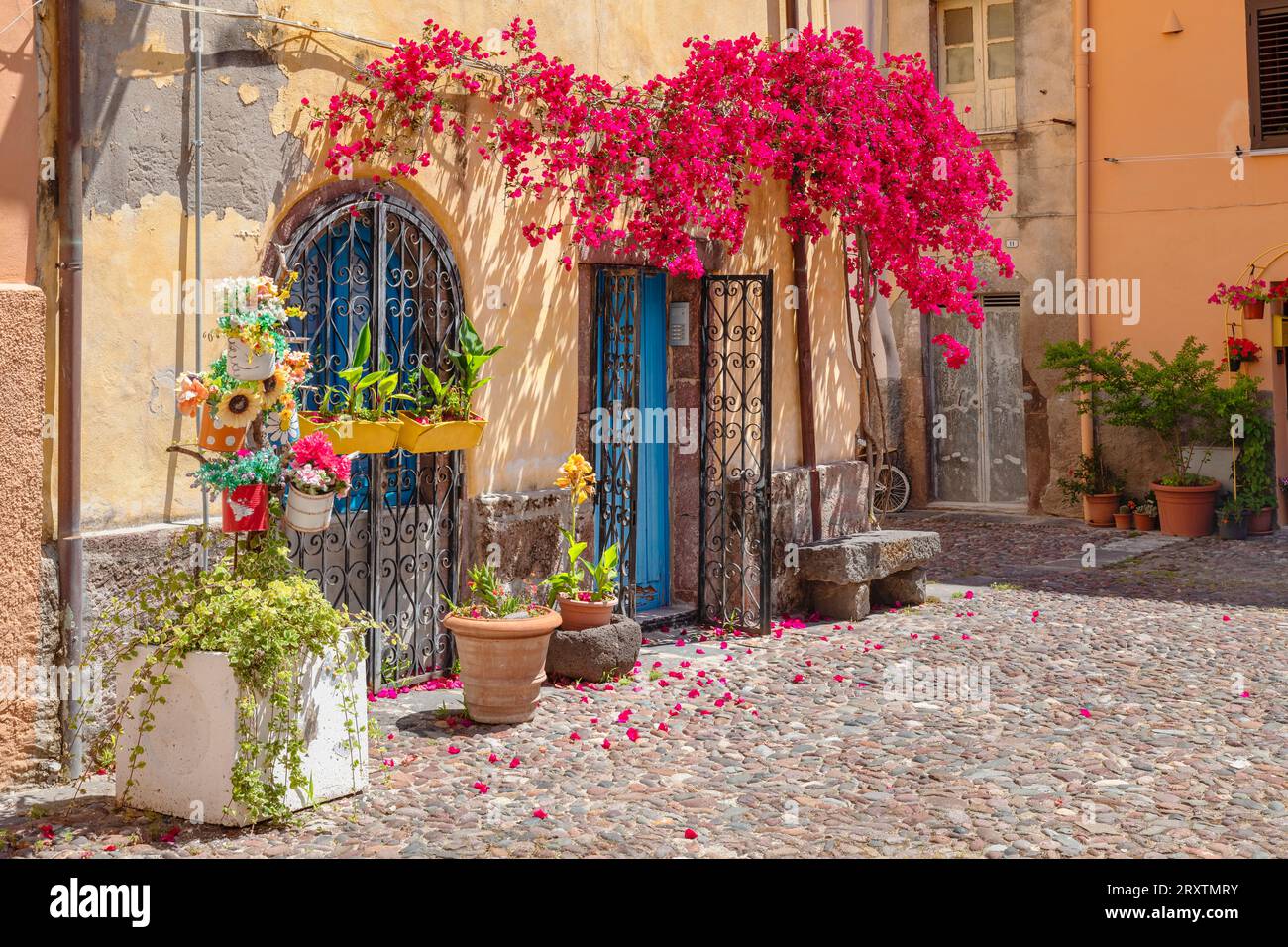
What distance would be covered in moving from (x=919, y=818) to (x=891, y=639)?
12.1 ft

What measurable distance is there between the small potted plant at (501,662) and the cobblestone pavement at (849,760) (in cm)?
13

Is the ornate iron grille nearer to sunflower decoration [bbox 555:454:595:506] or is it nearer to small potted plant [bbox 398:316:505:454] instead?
sunflower decoration [bbox 555:454:595:506]

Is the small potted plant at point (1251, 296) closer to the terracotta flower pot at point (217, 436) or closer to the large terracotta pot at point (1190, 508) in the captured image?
the large terracotta pot at point (1190, 508)

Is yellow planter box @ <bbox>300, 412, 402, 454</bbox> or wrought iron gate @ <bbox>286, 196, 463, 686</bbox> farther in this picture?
wrought iron gate @ <bbox>286, 196, 463, 686</bbox>

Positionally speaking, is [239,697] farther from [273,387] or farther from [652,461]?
[652,461]

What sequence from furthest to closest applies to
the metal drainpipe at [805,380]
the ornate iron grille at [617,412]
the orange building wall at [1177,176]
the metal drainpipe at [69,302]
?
the orange building wall at [1177,176] < the metal drainpipe at [805,380] < the ornate iron grille at [617,412] < the metal drainpipe at [69,302]

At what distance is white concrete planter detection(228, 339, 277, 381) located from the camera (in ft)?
17.7

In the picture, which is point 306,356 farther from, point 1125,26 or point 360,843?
point 1125,26

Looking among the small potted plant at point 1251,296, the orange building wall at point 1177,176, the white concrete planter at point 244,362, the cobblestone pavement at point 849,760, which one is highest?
the orange building wall at point 1177,176

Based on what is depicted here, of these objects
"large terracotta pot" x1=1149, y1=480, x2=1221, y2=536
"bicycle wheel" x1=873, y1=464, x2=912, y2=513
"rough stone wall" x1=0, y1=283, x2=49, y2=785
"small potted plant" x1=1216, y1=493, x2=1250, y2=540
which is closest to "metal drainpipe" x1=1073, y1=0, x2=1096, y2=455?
"large terracotta pot" x1=1149, y1=480, x2=1221, y2=536

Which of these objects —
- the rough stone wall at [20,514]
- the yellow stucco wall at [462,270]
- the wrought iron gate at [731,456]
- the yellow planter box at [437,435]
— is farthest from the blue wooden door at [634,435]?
the rough stone wall at [20,514]

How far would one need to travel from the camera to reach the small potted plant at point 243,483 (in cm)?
536

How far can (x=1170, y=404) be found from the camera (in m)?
14.6

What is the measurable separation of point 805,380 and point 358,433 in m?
4.27
